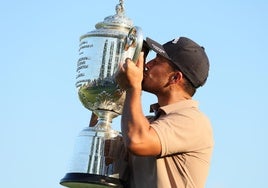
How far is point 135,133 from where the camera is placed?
4.25 metres

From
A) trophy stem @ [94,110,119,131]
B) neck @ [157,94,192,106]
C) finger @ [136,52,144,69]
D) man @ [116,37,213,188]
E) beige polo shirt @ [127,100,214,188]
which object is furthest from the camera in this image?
trophy stem @ [94,110,119,131]

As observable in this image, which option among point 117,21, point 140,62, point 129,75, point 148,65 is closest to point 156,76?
point 148,65

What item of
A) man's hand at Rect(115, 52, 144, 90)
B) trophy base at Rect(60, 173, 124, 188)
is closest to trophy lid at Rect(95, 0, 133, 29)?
man's hand at Rect(115, 52, 144, 90)

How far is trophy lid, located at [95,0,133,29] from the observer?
530cm

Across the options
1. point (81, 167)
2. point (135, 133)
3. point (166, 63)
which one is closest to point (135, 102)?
point (135, 133)

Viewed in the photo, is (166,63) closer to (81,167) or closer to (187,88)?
(187,88)

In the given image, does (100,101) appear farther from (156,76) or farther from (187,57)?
(187,57)

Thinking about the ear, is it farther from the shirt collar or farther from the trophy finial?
the trophy finial

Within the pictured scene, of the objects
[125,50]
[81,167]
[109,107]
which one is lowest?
[81,167]

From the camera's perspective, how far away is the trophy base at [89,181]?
4875mm

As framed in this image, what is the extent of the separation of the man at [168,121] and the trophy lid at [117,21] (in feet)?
1.59

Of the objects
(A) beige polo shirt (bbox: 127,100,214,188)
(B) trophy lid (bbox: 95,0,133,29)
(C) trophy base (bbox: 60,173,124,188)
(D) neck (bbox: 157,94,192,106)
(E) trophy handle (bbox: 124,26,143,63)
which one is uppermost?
(B) trophy lid (bbox: 95,0,133,29)

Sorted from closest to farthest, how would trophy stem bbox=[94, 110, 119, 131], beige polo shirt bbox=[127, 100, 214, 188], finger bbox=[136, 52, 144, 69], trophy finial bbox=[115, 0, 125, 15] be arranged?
beige polo shirt bbox=[127, 100, 214, 188] → finger bbox=[136, 52, 144, 69] → trophy stem bbox=[94, 110, 119, 131] → trophy finial bbox=[115, 0, 125, 15]

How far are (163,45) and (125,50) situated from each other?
0.25 meters
